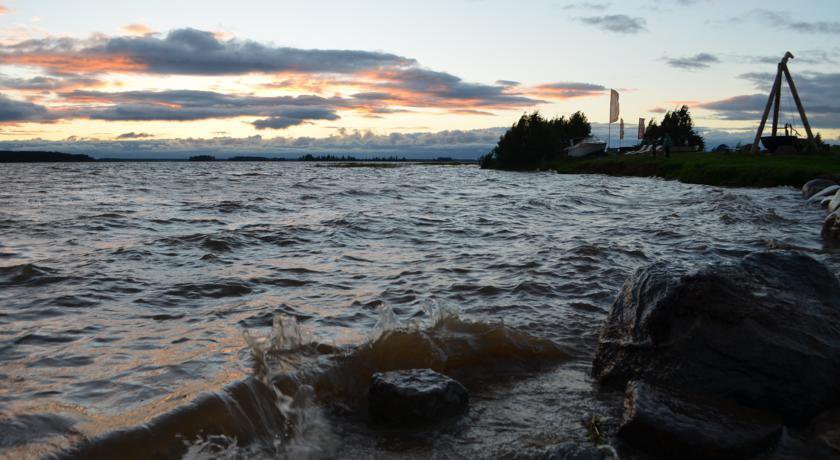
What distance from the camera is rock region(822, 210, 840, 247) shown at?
13707mm

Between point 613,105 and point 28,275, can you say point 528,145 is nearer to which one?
point 613,105

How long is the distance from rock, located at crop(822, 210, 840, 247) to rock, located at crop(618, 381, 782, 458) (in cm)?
1108

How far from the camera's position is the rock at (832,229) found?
1371cm

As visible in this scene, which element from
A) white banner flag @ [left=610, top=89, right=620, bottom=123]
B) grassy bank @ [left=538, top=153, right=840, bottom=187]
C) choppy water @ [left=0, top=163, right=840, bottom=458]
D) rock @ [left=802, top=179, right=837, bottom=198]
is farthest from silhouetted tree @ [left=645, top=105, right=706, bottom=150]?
choppy water @ [left=0, top=163, right=840, bottom=458]

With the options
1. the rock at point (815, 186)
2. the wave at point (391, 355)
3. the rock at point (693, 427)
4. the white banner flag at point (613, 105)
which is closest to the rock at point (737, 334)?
the rock at point (693, 427)

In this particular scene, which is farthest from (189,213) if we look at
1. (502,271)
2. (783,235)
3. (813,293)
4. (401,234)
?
(813,293)

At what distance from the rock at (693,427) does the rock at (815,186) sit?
24325 mm

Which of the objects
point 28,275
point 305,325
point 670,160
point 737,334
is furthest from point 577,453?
point 670,160

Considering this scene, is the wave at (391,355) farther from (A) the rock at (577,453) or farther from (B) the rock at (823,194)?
(B) the rock at (823,194)

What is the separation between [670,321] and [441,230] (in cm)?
1195

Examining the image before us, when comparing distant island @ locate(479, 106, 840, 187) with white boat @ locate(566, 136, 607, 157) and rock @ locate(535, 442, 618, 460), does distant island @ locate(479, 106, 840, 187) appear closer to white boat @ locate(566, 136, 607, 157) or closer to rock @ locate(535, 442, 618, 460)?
white boat @ locate(566, 136, 607, 157)

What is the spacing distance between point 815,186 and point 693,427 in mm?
25493

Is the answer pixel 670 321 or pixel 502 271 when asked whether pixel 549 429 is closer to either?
pixel 670 321

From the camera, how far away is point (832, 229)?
14125mm
